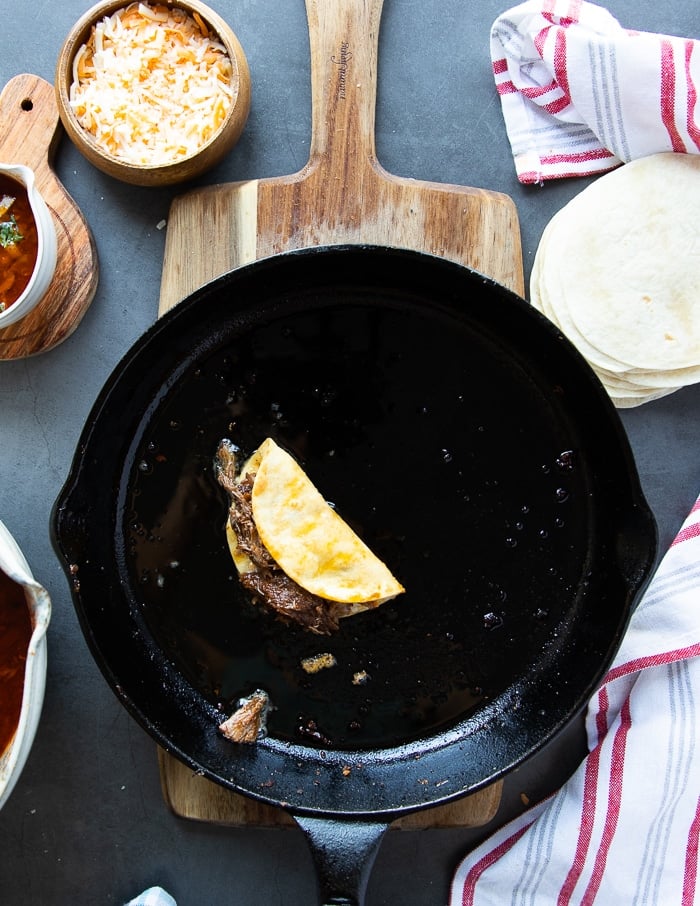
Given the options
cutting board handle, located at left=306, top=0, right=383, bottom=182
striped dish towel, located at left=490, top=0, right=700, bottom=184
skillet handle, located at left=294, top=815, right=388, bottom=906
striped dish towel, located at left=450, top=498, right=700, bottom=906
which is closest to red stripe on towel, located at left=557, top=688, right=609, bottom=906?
striped dish towel, located at left=450, top=498, right=700, bottom=906

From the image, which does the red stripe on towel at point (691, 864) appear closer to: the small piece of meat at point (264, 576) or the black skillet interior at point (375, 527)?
the black skillet interior at point (375, 527)

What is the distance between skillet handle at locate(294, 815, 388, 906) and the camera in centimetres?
174

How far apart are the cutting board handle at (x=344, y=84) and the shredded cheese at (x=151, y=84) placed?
0.25m

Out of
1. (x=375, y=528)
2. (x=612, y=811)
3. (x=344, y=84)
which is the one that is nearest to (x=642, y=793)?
(x=612, y=811)

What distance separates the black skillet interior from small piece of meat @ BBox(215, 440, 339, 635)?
6 centimetres

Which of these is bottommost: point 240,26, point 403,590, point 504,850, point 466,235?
point 504,850

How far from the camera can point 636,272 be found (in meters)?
2.10

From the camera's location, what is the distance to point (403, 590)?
198 cm

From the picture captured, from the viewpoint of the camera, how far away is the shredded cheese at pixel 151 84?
2.03m

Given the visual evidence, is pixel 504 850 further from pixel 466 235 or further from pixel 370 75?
pixel 370 75

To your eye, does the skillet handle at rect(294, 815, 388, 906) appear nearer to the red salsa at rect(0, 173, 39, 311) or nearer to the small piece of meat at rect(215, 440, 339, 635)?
the small piece of meat at rect(215, 440, 339, 635)

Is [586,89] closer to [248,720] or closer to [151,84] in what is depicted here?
[151,84]

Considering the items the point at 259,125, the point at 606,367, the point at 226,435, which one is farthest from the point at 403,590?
the point at 259,125

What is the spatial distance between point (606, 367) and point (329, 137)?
0.96m
